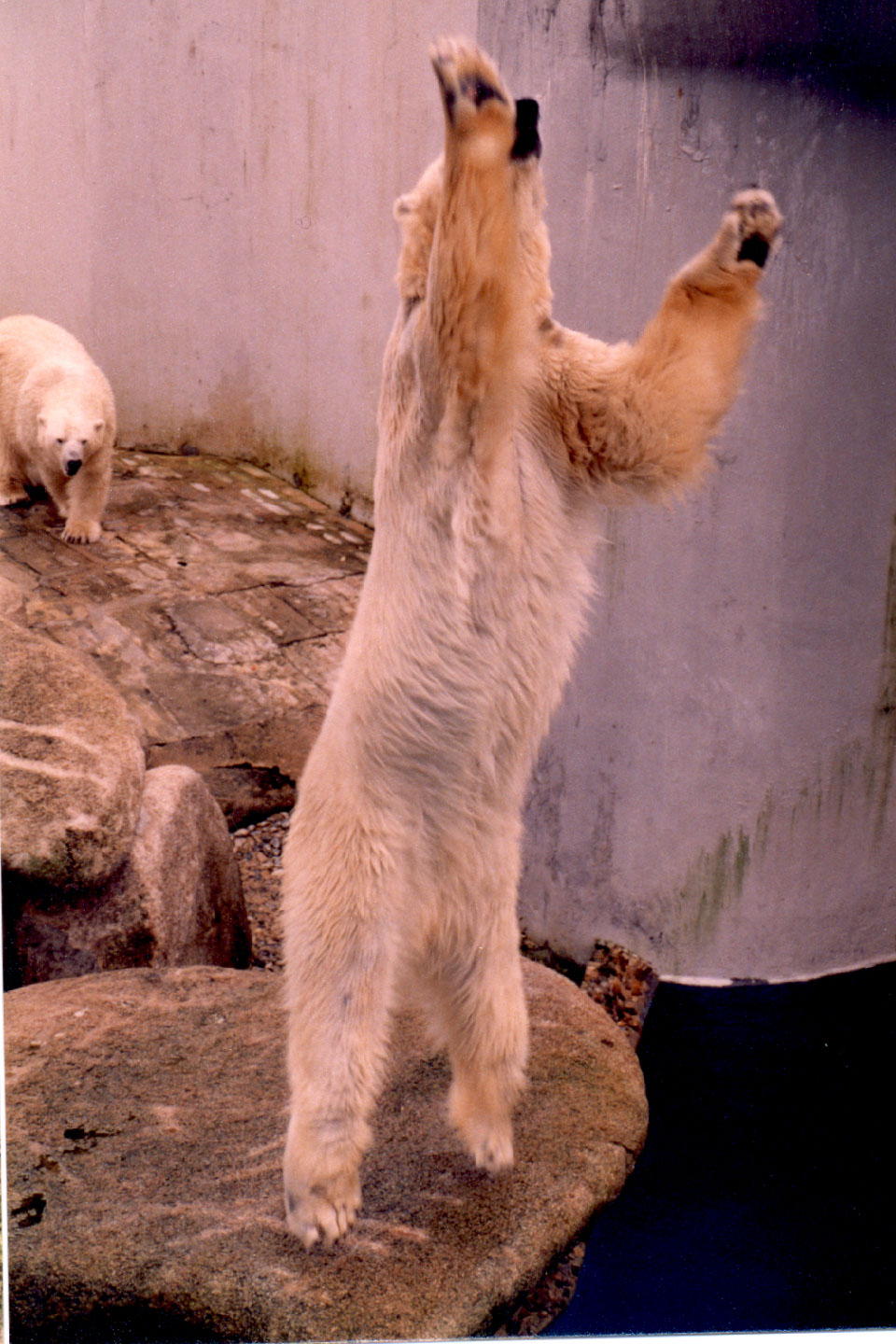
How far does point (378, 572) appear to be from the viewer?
178 cm

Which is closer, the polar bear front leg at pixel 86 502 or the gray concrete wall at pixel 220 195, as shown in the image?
the gray concrete wall at pixel 220 195

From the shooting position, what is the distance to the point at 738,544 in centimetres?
246

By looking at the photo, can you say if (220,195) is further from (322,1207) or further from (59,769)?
(322,1207)

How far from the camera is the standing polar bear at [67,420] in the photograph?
2.25 meters

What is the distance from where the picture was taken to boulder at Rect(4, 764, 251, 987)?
2.37m

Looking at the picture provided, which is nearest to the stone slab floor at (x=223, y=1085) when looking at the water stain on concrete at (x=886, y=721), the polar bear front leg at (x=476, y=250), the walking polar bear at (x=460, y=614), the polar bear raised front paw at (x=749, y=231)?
the walking polar bear at (x=460, y=614)

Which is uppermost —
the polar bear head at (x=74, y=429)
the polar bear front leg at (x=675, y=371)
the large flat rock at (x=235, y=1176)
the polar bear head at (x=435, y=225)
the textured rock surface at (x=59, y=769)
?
the polar bear head at (x=435, y=225)

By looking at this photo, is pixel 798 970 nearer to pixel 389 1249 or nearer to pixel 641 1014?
pixel 641 1014

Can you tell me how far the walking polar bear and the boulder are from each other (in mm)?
596

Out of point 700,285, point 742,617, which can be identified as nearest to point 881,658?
point 742,617

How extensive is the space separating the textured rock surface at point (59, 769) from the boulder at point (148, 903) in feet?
0.18

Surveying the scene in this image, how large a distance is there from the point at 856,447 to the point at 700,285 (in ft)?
2.38

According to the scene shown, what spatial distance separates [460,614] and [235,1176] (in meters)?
1.00

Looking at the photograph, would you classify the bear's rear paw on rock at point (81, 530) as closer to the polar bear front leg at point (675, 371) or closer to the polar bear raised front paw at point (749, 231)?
the polar bear front leg at point (675, 371)
